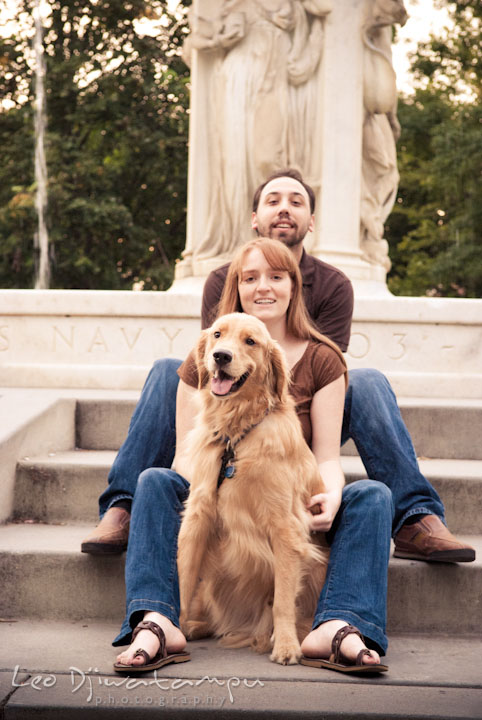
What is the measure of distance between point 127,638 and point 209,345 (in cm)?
109

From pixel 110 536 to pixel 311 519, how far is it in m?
0.89

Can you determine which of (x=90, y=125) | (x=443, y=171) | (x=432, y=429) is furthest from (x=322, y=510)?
(x=443, y=171)

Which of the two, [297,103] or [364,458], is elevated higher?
[297,103]

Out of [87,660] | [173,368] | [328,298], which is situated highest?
[328,298]

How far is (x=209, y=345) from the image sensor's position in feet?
10.1

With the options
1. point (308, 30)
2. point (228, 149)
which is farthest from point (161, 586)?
point (308, 30)

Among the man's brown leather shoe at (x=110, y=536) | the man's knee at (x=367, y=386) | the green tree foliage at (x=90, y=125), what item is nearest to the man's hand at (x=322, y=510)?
the man's knee at (x=367, y=386)

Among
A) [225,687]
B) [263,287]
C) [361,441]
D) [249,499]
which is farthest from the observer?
[361,441]

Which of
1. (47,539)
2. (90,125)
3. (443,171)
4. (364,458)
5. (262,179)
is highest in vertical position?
(90,125)

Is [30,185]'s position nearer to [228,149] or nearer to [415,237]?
[415,237]

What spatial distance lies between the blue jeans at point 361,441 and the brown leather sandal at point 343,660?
765mm

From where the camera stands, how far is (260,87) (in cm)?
706

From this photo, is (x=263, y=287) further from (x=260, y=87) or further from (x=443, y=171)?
(x=443, y=171)

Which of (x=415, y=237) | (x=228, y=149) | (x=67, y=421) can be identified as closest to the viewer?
(x=67, y=421)
